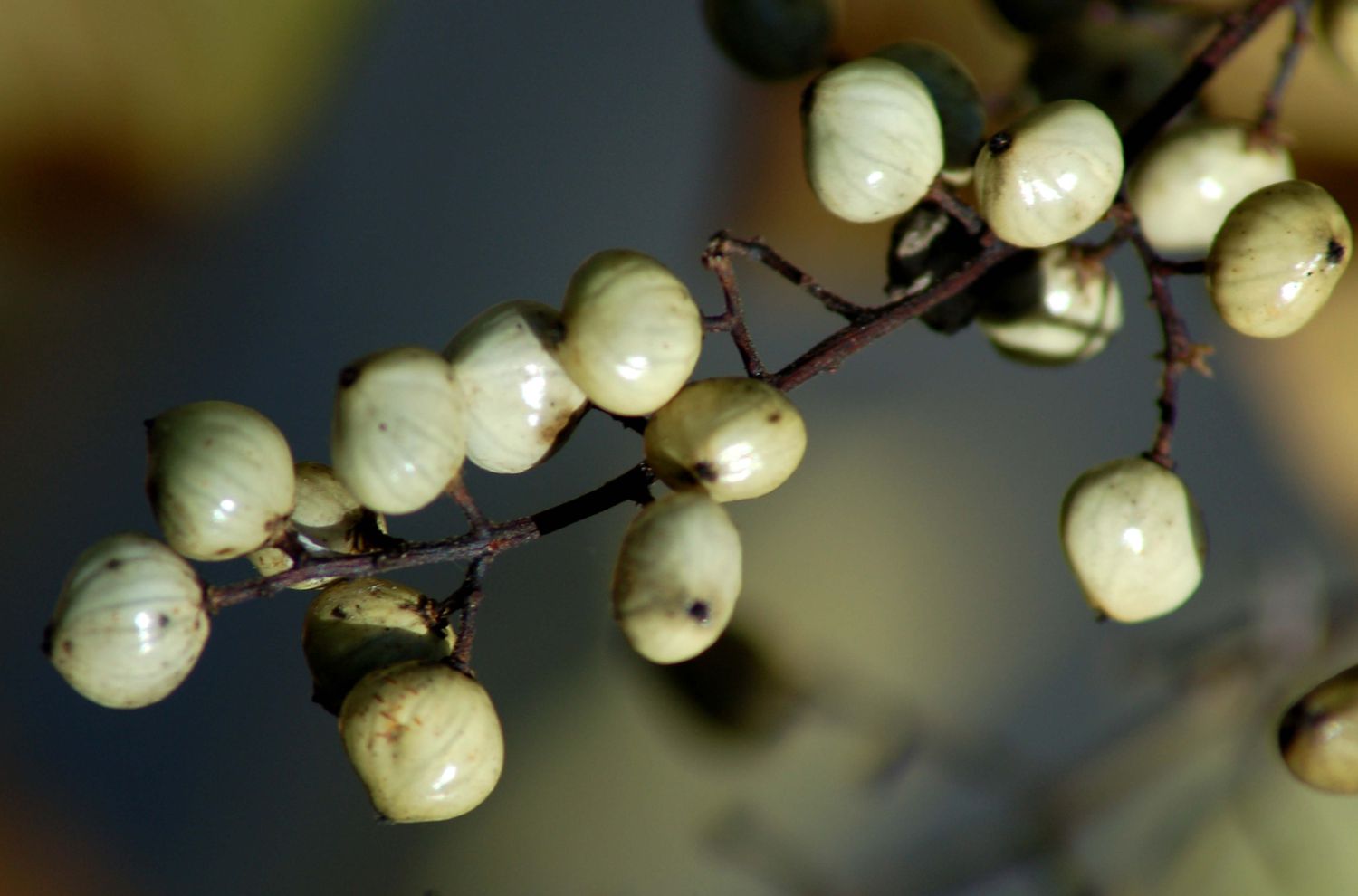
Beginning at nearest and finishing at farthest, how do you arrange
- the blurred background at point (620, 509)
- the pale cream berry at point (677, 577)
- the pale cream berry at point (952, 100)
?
the pale cream berry at point (677, 577) → the pale cream berry at point (952, 100) → the blurred background at point (620, 509)

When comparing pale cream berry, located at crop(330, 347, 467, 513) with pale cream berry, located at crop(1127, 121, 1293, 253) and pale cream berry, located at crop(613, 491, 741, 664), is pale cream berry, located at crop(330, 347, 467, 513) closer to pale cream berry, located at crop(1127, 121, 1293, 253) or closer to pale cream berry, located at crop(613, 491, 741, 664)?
pale cream berry, located at crop(613, 491, 741, 664)

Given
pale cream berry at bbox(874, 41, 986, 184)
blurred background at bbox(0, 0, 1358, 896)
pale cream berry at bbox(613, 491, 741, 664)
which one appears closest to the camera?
pale cream berry at bbox(613, 491, 741, 664)

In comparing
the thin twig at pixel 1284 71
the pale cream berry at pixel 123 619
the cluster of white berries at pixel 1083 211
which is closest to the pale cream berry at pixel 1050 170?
the cluster of white berries at pixel 1083 211

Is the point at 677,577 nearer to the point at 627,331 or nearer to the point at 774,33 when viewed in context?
the point at 627,331

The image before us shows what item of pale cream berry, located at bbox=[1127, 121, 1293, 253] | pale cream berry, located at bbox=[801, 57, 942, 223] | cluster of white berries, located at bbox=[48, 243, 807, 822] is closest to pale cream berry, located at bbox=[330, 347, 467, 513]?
cluster of white berries, located at bbox=[48, 243, 807, 822]

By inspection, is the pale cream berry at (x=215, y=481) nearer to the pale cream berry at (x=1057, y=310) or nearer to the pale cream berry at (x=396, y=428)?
the pale cream berry at (x=396, y=428)

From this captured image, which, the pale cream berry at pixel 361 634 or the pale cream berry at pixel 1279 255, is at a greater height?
the pale cream berry at pixel 361 634

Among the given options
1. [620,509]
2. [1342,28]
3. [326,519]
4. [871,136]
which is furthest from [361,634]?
[1342,28]
